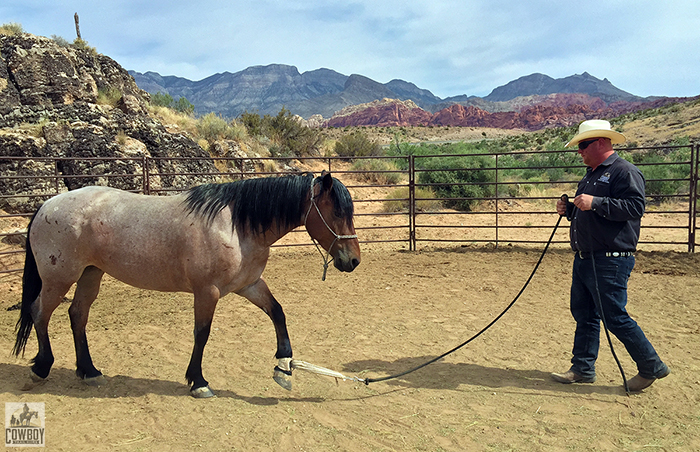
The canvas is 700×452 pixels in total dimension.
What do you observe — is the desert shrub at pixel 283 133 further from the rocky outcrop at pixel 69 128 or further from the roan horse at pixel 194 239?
the roan horse at pixel 194 239

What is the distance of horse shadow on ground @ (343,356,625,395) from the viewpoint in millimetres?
3562

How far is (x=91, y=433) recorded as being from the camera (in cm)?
292

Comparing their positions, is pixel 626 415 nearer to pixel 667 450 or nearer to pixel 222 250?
pixel 667 450

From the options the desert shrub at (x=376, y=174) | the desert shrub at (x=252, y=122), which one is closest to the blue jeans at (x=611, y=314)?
the desert shrub at (x=376, y=174)

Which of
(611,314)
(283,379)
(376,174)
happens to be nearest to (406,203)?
(376,174)

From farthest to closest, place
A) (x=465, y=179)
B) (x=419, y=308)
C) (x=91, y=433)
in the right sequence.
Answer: (x=465, y=179) → (x=419, y=308) → (x=91, y=433)

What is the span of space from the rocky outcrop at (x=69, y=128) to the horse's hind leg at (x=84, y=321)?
18.0 feet

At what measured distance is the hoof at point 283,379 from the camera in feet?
11.3

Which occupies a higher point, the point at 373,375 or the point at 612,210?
the point at 612,210

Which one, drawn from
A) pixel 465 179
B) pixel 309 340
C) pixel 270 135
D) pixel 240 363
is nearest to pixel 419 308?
pixel 309 340

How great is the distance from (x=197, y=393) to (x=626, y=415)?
3184mm

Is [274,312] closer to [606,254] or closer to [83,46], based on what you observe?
[606,254]

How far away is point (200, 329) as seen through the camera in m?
3.46

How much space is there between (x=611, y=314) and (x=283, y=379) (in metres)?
2.61
